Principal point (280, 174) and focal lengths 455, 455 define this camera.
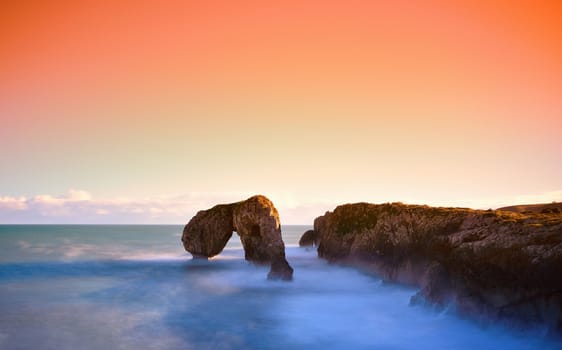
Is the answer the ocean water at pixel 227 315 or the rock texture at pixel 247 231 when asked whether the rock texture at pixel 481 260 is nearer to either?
the ocean water at pixel 227 315

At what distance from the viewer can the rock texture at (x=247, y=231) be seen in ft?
120

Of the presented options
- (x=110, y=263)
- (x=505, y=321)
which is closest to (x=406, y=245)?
(x=505, y=321)

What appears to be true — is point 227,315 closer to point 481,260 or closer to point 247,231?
point 481,260

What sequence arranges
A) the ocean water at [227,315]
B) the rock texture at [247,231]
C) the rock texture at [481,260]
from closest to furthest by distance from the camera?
1. the rock texture at [481,260]
2. the ocean water at [227,315]
3. the rock texture at [247,231]

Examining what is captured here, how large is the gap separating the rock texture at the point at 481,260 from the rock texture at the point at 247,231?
7.67 meters

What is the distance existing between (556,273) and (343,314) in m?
9.80

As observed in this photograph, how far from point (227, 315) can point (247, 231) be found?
60.8ft

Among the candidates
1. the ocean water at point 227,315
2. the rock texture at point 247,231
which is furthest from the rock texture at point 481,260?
the rock texture at point 247,231

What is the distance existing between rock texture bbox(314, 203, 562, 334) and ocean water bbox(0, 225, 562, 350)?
32.2 inches

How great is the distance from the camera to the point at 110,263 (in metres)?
45.4

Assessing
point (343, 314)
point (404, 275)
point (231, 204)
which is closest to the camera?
point (343, 314)

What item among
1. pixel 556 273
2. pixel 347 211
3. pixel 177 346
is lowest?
pixel 177 346

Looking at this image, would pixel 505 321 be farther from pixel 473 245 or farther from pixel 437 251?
pixel 437 251

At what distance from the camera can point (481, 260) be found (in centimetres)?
1939
